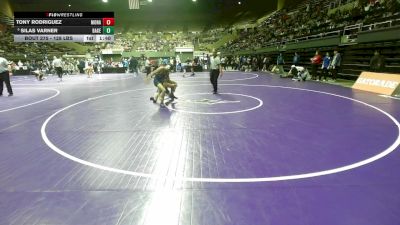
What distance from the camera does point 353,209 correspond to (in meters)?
3.38

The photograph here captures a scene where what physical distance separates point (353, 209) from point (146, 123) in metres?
5.45

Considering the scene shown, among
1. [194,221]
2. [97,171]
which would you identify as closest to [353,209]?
[194,221]

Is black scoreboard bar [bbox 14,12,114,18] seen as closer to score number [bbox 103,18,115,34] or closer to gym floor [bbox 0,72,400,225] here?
score number [bbox 103,18,115,34]

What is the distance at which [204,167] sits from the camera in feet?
15.5

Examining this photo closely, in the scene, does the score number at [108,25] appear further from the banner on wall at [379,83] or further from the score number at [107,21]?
the banner on wall at [379,83]

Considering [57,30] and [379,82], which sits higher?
[57,30]

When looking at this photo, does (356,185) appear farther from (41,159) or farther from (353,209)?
(41,159)

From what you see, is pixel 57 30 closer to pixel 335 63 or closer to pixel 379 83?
pixel 335 63

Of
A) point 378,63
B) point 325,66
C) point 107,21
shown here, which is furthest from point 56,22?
point 378,63

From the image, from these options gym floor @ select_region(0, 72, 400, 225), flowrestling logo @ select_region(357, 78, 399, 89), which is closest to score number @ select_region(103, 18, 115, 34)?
gym floor @ select_region(0, 72, 400, 225)
